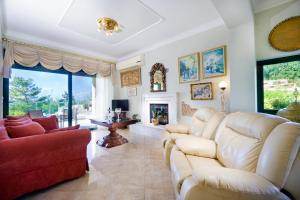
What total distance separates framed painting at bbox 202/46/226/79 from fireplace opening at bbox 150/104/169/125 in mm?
1433

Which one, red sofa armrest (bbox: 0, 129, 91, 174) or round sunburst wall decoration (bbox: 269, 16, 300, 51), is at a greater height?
round sunburst wall decoration (bbox: 269, 16, 300, 51)

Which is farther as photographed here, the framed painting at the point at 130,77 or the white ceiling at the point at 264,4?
the framed painting at the point at 130,77

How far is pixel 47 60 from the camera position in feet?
12.5

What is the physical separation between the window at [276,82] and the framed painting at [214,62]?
2.02ft

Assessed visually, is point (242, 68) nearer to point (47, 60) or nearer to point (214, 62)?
point (214, 62)

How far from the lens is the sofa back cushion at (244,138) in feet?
3.75

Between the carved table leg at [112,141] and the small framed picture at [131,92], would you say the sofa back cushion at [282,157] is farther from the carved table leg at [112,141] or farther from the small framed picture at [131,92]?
the small framed picture at [131,92]

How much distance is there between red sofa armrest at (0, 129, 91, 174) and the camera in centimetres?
144

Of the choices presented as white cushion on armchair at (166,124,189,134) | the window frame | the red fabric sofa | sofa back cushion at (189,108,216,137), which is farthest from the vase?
the window frame

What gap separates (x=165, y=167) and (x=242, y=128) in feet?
4.47

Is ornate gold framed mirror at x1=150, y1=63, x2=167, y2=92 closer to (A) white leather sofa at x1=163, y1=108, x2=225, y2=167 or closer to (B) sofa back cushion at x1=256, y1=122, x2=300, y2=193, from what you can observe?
(A) white leather sofa at x1=163, y1=108, x2=225, y2=167

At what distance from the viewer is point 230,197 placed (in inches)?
32.8

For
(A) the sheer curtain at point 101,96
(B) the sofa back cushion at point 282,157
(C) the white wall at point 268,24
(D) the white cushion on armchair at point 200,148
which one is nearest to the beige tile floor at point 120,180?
(D) the white cushion on armchair at point 200,148

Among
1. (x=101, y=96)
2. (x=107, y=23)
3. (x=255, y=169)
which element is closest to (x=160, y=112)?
(x=101, y=96)
